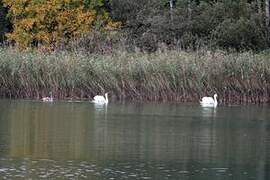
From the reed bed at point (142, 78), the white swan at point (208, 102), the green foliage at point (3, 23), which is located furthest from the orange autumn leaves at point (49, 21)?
the white swan at point (208, 102)

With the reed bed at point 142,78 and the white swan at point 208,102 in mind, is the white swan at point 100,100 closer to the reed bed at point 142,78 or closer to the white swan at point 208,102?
the reed bed at point 142,78

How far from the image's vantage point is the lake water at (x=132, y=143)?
15.4 metres

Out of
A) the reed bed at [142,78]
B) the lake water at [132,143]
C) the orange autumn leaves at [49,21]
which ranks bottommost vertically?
the lake water at [132,143]

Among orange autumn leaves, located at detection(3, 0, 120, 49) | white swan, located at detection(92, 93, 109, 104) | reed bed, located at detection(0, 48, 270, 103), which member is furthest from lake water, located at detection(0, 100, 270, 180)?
orange autumn leaves, located at detection(3, 0, 120, 49)

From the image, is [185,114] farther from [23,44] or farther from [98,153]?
[23,44]

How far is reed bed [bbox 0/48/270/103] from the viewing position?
34.3 metres

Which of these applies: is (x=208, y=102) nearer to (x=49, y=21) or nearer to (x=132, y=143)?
(x=132, y=143)

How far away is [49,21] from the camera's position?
49281 mm

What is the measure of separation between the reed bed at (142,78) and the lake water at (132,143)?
4343 mm

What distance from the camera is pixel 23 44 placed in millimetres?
47562

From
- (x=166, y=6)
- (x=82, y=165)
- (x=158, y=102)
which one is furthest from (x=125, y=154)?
(x=166, y=6)

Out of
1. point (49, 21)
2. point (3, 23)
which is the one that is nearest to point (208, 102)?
point (49, 21)

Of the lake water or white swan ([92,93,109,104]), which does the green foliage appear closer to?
white swan ([92,93,109,104])

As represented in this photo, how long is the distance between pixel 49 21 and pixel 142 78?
52.6ft
